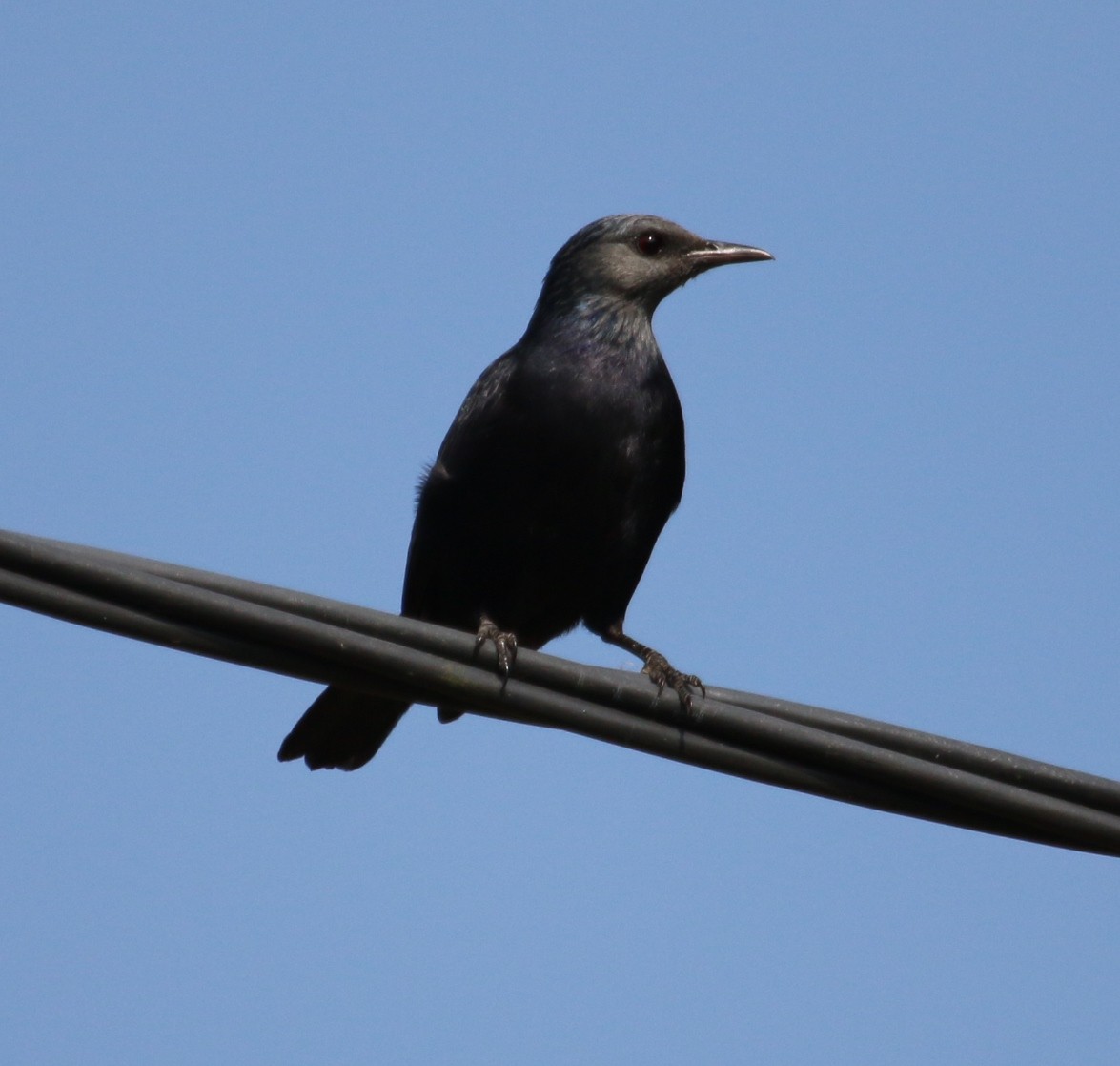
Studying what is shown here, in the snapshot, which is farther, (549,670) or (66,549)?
(549,670)

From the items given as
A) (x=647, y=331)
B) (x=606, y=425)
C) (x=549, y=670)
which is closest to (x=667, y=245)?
(x=647, y=331)

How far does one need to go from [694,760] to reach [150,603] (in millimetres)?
937

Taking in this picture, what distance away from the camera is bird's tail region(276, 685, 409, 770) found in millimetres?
4961

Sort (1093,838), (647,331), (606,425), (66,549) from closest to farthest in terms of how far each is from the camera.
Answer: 1. (66,549)
2. (1093,838)
3. (606,425)
4. (647,331)

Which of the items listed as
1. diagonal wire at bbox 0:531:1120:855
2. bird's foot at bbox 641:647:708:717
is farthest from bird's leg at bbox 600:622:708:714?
diagonal wire at bbox 0:531:1120:855

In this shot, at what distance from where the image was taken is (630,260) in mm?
6137

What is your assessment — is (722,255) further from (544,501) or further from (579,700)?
(579,700)

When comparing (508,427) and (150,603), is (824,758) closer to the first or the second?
(150,603)

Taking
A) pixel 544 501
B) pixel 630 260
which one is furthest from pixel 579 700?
pixel 630 260

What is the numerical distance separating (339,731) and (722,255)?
2482 millimetres

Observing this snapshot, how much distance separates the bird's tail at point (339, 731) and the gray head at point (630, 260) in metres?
1.72

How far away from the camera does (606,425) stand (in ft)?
17.5

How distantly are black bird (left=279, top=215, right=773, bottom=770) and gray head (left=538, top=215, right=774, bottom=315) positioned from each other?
0.18 m

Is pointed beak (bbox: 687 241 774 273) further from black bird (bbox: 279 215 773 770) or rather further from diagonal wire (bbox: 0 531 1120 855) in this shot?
diagonal wire (bbox: 0 531 1120 855)
